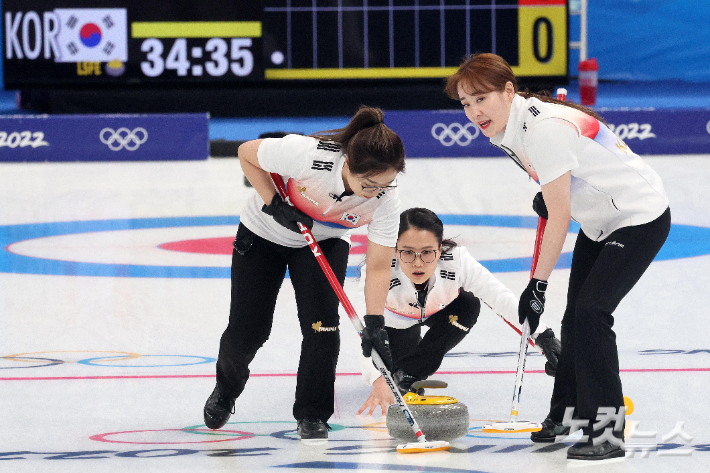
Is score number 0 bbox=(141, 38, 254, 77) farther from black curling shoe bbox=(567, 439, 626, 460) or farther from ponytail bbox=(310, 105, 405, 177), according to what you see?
black curling shoe bbox=(567, 439, 626, 460)

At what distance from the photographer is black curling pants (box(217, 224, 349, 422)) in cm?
391

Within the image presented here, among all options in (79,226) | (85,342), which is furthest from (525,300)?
(79,226)

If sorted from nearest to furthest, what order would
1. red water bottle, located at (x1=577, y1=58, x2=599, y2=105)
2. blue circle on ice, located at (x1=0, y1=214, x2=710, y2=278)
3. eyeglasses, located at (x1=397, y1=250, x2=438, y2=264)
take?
eyeglasses, located at (x1=397, y1=250, x2=438, y2=264), blue circle on ice, located at (x1=0, y1=214, x2=710, y2=278), red water bottle, located at (x1=577, y1=58, x2=599, y2=105)

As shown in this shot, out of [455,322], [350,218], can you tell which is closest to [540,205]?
[350,218]

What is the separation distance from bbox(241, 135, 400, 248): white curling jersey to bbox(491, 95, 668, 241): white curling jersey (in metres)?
0.51

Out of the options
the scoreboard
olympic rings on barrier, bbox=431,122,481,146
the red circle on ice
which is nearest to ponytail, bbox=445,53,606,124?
the red circle on ice

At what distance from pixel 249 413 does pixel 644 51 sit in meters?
20.9

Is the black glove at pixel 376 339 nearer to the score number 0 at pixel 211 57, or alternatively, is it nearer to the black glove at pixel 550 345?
the black glove at pixel 550 345

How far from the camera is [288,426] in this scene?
4.04 meters

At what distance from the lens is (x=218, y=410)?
13.1ft

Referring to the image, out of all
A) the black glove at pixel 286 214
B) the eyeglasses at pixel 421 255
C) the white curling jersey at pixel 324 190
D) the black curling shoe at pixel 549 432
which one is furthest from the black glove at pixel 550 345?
the black glove at pixel 286 214

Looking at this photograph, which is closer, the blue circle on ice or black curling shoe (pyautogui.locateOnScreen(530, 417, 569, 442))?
black curling shoe (pyautogui.locateOnScreen(530, 417, 569, 442))

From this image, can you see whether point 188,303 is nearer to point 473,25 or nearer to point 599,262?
point 599,262

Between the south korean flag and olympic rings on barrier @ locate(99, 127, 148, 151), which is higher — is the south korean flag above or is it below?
above
